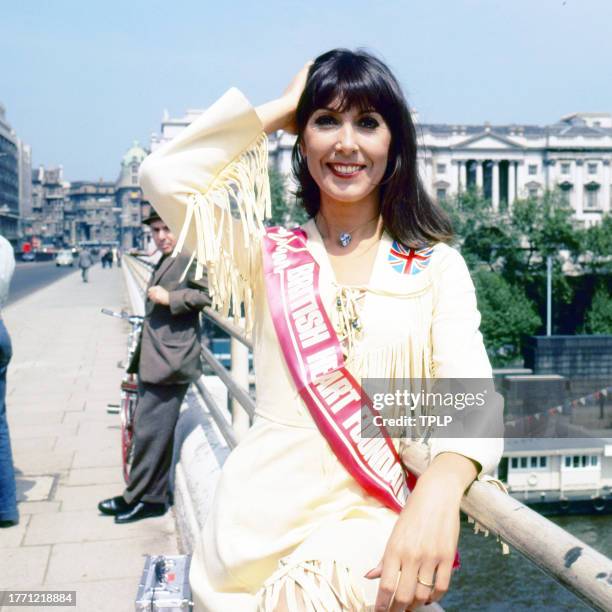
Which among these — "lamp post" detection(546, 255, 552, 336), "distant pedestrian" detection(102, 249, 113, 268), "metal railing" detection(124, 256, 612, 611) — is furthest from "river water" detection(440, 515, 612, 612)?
"distant pedestrian" detection(102, 249, 113, 268)

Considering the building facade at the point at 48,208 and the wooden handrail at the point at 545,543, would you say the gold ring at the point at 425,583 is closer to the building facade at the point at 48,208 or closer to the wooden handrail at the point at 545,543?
the wooden handrail at the point at 545,543

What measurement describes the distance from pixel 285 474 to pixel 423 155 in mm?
718

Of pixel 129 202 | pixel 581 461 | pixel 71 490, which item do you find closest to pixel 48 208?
pixel 129 202

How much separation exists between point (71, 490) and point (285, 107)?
11.3ft

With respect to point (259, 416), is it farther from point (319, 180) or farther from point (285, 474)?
point (319, 180)

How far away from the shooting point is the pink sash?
1.53 metres

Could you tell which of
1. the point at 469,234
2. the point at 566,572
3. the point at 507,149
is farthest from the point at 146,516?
the point at 507,149

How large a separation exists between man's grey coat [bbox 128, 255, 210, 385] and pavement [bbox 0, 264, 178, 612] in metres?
0.72

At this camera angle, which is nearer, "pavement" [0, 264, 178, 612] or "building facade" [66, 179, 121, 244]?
"pavement" [0, 264, 178, 612]

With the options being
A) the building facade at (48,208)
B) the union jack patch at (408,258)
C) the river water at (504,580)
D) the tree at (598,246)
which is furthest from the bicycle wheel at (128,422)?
the building facade at (48,208)

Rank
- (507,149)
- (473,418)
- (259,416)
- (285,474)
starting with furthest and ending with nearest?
(507,149)
(259,416)
(285,474)
(473,418)

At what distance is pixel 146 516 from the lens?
13.7 ft

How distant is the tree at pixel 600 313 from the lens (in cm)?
5678

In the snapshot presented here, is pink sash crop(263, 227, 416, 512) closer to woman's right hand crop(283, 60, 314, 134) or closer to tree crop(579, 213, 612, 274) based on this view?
woman's right hand crop(283, 60, 314, 134)
